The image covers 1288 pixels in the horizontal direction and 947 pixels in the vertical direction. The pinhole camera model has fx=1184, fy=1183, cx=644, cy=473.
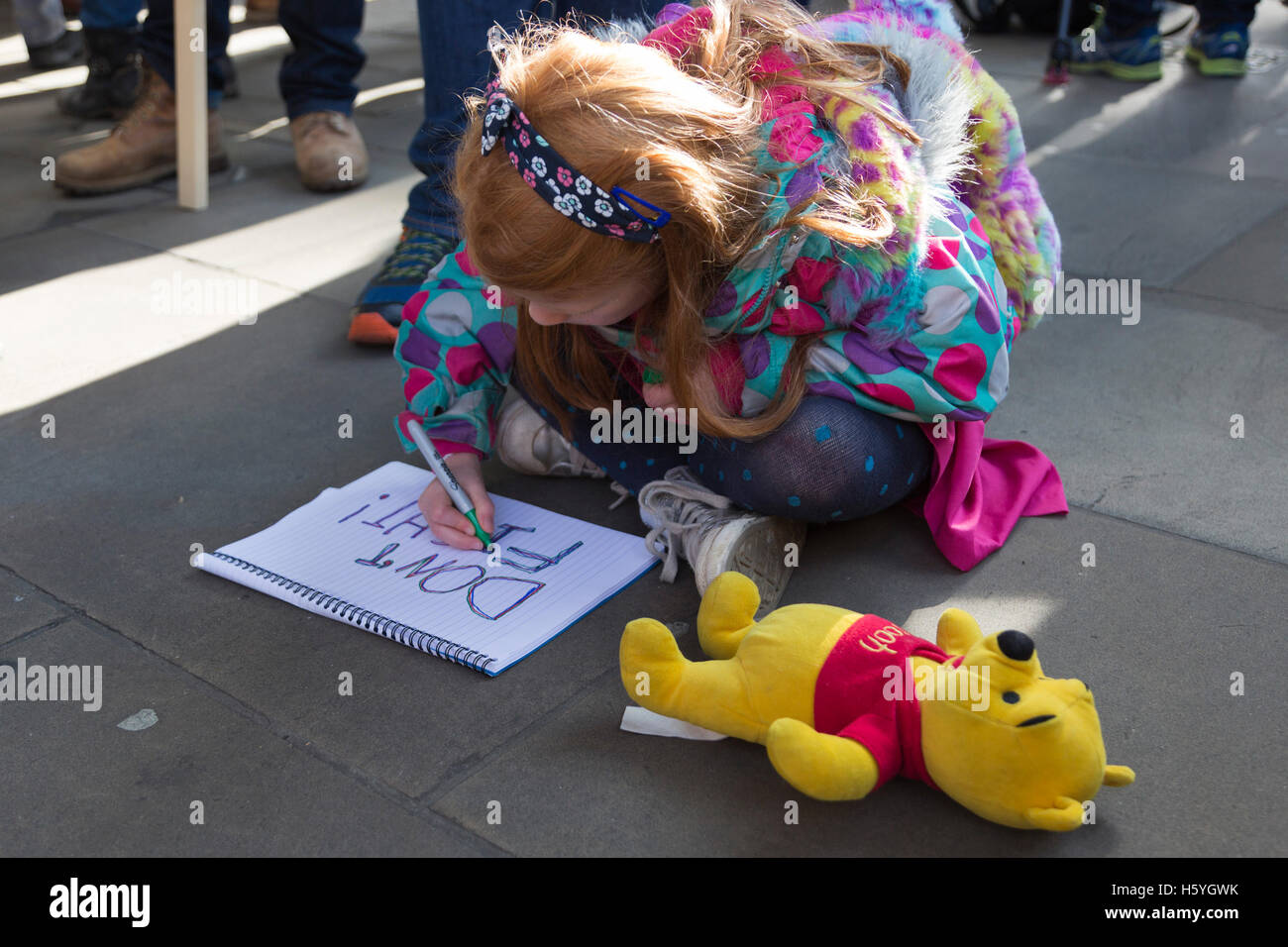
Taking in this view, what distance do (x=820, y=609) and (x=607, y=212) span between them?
1.44 feet

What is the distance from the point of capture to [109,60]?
3457 millimetres

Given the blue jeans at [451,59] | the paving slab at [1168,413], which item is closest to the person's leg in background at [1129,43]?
the paving slab at [1168,413]

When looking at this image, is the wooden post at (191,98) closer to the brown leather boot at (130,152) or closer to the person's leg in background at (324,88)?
the brown leather boot at (130,152)

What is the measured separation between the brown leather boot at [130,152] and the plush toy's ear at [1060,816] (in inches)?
105

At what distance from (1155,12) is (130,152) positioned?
9.66 feet

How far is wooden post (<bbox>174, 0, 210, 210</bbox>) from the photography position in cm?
264

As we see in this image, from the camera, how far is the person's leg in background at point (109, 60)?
11.2 feet

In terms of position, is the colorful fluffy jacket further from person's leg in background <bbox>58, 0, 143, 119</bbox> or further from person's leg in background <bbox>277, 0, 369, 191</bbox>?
person's leg in background <bbox>58, 0, 143, 119</bbox>

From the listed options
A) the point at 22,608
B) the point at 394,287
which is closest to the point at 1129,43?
the point at 394,287

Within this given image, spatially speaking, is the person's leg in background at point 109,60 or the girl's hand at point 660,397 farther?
the person's leg in background at point 109,60

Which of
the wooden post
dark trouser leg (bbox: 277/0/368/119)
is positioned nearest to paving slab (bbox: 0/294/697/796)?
the wooden post

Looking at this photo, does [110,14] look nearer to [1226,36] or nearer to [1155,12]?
[1155,12]
